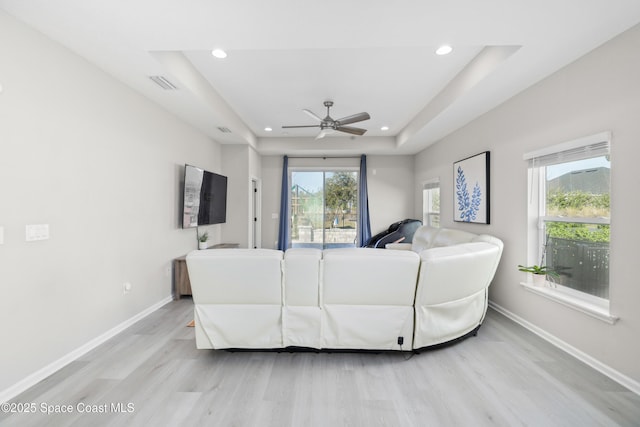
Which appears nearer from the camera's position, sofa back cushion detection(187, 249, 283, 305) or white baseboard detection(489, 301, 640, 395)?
white baseboard detection(489, 301, 640, 395)

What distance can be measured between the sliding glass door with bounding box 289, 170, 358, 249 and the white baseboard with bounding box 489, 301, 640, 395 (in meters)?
3.99

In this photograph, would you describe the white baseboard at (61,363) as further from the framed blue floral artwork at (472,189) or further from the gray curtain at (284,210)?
the framed blue floral artwork at (472,189)

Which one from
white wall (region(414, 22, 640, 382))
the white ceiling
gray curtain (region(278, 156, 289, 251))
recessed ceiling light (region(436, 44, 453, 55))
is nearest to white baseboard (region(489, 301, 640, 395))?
white wall (region(414, 22, 640, 382))

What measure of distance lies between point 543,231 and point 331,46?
8.82 ft

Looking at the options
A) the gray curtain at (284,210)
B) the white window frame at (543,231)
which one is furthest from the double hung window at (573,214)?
the gray curtain at (284,210)

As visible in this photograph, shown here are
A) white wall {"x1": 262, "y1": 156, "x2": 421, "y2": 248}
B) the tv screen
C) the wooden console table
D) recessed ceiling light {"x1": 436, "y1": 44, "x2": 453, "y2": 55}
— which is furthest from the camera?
white wall {"x1": 262, "y1": 156, "x2": 421, "y2": 248}

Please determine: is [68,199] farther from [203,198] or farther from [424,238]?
[424,238]

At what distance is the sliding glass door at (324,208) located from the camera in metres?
6.62

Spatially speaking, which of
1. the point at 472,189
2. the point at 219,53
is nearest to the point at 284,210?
the point at 472,189

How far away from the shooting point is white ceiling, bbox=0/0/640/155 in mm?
1734

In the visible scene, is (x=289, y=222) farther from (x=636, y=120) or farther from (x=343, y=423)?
(x=636, y=120)

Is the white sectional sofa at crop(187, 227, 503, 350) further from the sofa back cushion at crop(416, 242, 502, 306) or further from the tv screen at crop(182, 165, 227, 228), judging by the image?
the tv screen at crop(182, 165, 227, 228)

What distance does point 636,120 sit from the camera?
1.83m

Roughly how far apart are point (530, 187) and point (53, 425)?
4075mm
